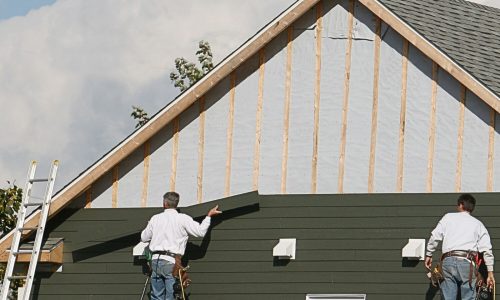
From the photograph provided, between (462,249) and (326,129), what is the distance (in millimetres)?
2500

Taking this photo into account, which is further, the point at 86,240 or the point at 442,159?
the point at 86,240

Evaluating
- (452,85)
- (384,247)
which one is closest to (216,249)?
(384,247)

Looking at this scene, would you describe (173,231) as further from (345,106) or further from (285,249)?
(345,106)

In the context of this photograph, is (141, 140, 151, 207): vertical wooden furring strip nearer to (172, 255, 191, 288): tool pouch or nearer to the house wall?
the house wall

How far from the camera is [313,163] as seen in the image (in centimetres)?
1892

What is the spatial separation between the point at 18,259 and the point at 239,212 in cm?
279

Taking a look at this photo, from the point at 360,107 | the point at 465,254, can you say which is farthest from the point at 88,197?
the point at 465,254

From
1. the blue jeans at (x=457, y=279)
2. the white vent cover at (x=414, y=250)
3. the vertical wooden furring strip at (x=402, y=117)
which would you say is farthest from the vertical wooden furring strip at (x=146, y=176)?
the blue jeans at (x=457, y=279)

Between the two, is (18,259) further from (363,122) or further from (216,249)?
(363,122)

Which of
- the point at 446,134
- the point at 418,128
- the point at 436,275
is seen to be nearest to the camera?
the point at 436,275

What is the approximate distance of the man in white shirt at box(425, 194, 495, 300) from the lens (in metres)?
17.3

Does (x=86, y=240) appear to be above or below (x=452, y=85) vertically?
below

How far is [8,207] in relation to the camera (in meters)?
26.0

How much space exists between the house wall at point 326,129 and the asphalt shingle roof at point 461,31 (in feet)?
1.49
